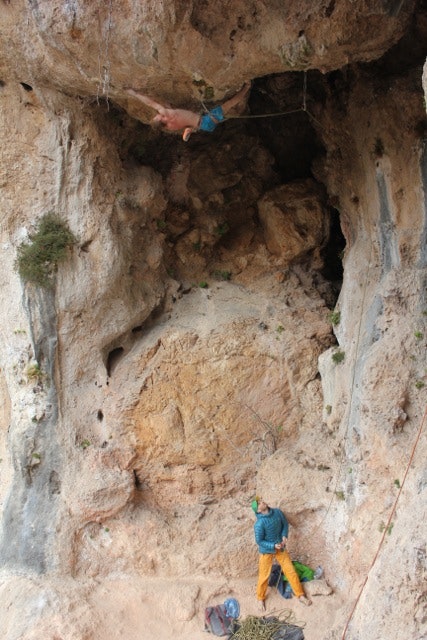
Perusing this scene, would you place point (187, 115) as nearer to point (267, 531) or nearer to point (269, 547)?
point (267, 531)

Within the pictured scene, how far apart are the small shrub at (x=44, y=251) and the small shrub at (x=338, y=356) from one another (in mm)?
3779

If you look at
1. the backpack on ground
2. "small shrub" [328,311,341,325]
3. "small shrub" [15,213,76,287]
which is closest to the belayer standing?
the backpack on ground

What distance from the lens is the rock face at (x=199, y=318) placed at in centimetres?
680

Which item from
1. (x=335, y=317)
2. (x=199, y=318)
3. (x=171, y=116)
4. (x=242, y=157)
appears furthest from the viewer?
(x=242, y=157)

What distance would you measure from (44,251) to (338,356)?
4.07 meters

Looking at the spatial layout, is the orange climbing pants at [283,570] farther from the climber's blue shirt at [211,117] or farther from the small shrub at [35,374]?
the climber's blue shirt at [211,117]

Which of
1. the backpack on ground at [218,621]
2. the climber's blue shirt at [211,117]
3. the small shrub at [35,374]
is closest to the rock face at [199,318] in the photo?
the small shrub at [35,374]

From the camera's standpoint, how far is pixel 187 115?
7.34 m

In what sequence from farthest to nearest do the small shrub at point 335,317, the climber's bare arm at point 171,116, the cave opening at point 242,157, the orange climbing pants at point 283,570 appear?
1. the cave opening at point 242,157
2. the small shrub at point 335,317
3. the orange climbing pants at point 283,570
4. the climber's bare arm at point 171,116

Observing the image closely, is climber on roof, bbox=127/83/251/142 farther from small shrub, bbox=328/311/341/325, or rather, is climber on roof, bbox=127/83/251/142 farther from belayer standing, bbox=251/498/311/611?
belayer standing, bbox=251/498/311/611

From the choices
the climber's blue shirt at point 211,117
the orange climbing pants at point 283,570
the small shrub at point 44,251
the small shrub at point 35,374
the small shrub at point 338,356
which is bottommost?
the orange climbing pants at point 283,570

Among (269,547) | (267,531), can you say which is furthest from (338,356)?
(269,547)

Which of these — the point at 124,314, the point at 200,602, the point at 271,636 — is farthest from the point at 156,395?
the point at 271,636

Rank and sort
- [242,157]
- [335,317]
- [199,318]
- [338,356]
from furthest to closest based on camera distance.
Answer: [242,157] < [199,318] < [335,317] < [338,356]
